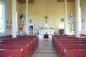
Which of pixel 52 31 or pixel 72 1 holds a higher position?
pixel 72 1

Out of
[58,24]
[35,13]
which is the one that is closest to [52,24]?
[58,24]

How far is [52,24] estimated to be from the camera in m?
30.8

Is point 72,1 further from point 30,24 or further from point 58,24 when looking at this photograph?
point 30,24

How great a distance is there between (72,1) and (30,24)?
22.2ft

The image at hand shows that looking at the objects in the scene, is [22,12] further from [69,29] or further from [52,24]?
[69,29]

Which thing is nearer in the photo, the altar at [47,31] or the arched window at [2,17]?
the arched window at [2,17]

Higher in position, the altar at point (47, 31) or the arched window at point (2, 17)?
the arched window at point (2, 17)

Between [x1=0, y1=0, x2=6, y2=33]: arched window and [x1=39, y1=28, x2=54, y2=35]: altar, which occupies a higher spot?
[x1=0, y1=0, x2=6, y2=33]: arched window

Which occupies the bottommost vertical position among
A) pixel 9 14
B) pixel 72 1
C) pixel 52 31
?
pixel 52 31

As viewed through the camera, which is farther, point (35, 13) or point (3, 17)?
point (35, 13)

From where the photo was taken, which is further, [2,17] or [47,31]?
[47,31]

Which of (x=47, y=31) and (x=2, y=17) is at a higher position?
(x=2, y=17)

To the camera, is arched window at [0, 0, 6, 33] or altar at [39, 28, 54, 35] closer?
arched window at [0, 0, 6, 33]

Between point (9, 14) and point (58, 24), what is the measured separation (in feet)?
31.8
